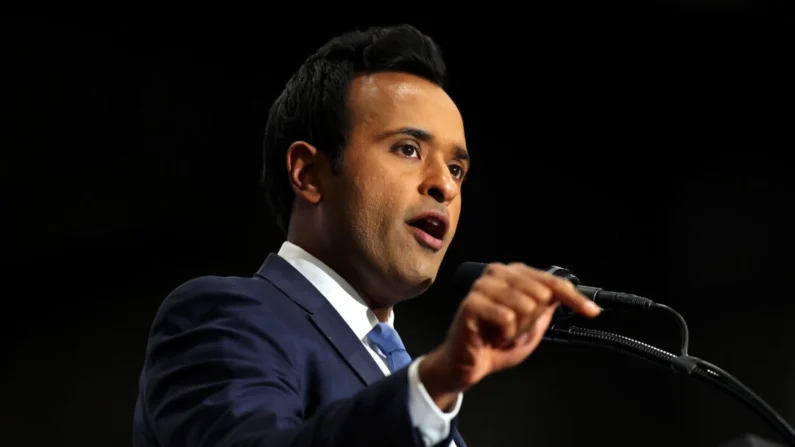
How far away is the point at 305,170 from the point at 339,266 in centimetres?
22

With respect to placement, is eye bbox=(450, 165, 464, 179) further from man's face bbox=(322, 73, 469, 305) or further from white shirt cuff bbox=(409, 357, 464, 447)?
white shirt cuff bbox=(409, 357, 464, 447)

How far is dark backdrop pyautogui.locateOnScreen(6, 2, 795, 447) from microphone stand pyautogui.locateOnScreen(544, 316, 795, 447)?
1521mm

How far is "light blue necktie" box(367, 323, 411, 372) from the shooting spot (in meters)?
1.47

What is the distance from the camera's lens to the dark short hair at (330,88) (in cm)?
163

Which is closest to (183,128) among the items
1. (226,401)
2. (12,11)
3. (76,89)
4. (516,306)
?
(76,89)

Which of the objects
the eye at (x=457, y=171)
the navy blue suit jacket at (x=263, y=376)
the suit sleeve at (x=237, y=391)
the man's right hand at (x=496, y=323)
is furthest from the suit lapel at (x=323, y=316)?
the man's right hand at (x=496, y=323)

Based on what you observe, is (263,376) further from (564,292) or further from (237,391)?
(564,292)

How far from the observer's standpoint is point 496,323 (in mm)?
769

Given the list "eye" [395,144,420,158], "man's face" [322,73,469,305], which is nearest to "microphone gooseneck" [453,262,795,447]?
"man's face" [322,73,469,305]

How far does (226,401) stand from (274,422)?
86mm

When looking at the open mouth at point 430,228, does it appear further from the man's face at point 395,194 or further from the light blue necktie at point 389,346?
the light blue necktie at point 389,346

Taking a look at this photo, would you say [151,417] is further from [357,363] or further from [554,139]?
[554,139]

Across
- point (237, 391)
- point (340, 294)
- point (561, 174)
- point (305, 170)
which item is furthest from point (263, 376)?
point (561, 174)

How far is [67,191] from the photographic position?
2377 millimetres
